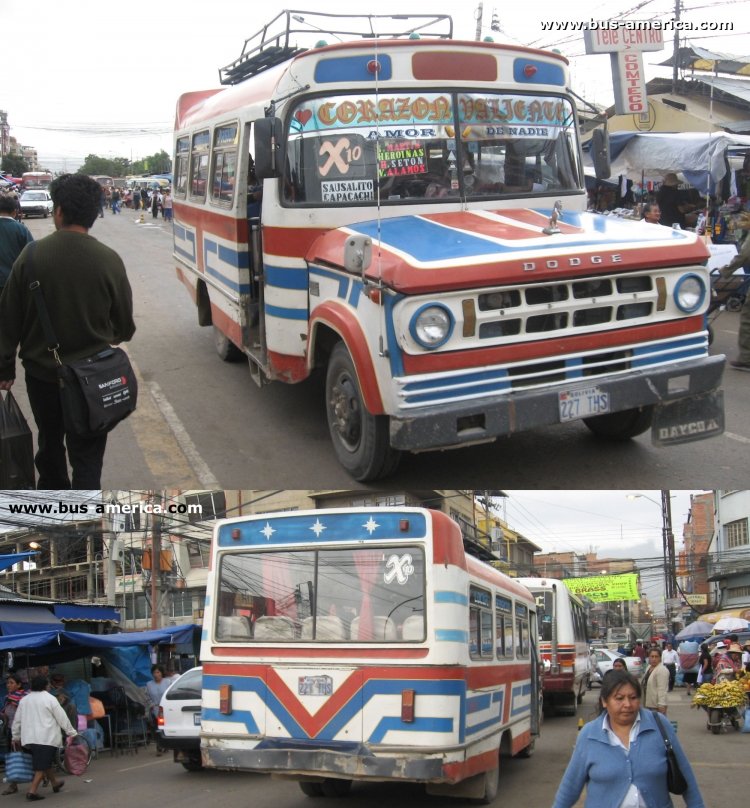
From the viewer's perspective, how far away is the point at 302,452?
8.34 meters

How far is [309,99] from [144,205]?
50.4 meters

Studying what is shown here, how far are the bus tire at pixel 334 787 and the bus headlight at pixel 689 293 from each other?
186 inches

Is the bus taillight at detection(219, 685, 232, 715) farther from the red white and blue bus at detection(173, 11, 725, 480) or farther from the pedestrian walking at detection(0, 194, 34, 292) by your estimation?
the pedestrian walking at detection(0, 194, 34, 292)

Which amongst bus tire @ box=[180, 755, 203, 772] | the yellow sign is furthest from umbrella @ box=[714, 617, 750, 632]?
bus tire @ box=[180, 755, 203, 772]

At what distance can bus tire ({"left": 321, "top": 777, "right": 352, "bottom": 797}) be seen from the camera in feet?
26.3

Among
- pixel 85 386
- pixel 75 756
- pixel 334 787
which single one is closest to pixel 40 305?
pixel 85 386

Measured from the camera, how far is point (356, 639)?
648 centimetres

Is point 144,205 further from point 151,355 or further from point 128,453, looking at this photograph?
point 128,453

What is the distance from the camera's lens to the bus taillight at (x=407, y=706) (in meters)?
6.18

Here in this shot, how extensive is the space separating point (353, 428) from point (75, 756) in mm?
5292

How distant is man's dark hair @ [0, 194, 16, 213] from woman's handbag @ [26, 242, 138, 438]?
2501 millimetres

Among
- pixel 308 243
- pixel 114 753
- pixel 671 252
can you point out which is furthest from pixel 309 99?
pixel 114 753

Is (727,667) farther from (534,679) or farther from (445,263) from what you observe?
(445,263)

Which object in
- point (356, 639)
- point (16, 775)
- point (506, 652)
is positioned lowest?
point (16, 775)
